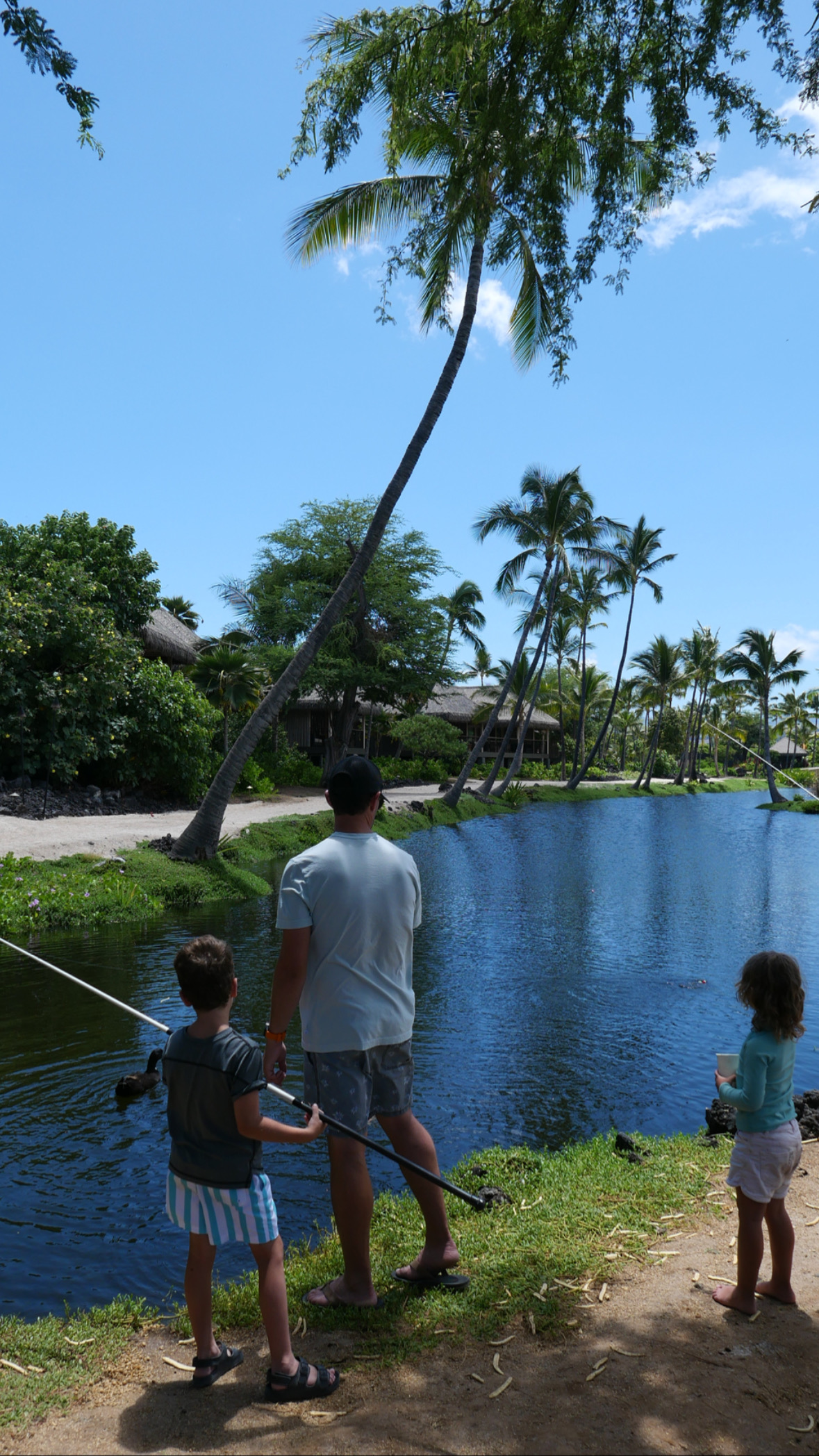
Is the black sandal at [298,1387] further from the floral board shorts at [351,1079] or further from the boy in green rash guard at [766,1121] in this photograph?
the boy in green rash guard at [766,1121]

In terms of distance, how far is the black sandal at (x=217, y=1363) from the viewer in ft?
9.66

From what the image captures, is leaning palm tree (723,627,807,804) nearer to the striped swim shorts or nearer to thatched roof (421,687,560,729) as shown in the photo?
thatched roof (421,687,560,729)

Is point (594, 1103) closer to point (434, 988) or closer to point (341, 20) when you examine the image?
point (434, 988)

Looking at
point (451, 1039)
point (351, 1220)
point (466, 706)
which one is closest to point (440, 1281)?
point (351, 1220)

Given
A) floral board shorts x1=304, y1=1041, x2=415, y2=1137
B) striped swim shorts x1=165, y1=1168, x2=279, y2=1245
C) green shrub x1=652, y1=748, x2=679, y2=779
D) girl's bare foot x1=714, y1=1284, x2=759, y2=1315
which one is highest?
green shrub x1=652, y1=748, x2=679, y2=779

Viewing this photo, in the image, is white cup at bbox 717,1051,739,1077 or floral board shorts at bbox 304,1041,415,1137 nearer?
floral board shorts at bbox 304,1041,415,1137

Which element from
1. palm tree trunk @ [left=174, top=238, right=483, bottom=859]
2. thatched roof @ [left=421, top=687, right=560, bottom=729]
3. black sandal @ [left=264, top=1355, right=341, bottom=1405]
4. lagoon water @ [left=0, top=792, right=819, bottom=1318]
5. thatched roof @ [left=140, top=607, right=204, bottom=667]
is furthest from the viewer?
thatched roof @ [left=421, top=687, right=560, bottom=729]

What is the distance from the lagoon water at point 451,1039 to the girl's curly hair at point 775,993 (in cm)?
182

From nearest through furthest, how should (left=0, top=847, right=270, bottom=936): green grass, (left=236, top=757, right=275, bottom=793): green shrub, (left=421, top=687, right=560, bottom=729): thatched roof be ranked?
(left=0, top=847, right=270, bottom=936): green grass < (left=236, top=757, right=275, bottom=793): green shrub < (left=421, top=687, right=560, bottom=729): thatched roof

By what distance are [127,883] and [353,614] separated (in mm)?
23552

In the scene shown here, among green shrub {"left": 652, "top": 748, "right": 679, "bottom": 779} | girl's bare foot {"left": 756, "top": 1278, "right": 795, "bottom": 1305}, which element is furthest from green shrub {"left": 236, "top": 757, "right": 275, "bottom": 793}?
green shrub {"left": 652, "top": 748, "right": 679, "bottom": 779}

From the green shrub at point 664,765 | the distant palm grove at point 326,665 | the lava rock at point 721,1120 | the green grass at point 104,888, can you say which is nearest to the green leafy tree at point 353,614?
the distant palm grove at point 326,665

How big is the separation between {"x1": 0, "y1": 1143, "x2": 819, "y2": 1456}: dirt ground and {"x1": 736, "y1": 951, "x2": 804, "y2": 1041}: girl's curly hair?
984 millimetres

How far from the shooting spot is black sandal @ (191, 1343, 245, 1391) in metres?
2.94
